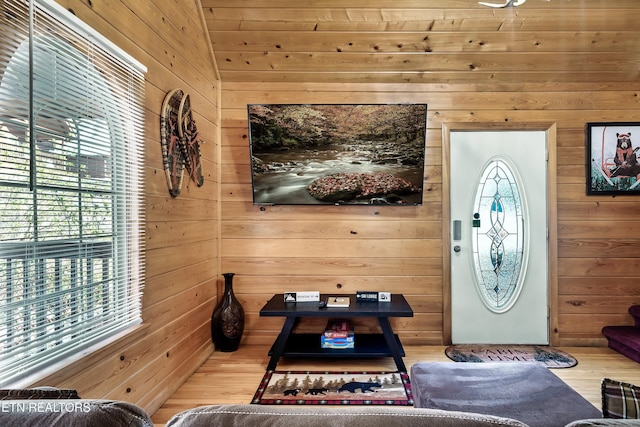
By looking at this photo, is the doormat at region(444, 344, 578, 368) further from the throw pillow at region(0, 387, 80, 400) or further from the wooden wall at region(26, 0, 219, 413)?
the throw pillow at region(0, 387, 80, 400)

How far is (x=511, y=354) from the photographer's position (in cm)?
298

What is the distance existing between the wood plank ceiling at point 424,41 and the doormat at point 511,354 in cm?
236

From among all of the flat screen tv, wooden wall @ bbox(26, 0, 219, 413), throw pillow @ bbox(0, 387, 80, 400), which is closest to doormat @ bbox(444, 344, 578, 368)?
the flat screen tv

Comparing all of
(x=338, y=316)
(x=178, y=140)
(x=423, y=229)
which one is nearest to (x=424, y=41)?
(x=423, y=229)

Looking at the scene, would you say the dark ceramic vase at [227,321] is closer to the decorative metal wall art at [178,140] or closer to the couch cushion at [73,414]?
the decorative metal wall art at [178,140]

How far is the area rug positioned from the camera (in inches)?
53.9

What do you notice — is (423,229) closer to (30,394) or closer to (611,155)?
(611,155)

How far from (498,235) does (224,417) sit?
3175 mm

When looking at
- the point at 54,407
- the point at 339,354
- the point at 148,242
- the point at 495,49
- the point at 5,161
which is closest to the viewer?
the point at 54,407

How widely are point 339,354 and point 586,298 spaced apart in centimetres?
231

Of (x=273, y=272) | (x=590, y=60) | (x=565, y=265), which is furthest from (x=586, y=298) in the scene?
(x=273, y=272)

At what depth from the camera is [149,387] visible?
2070 millimetres

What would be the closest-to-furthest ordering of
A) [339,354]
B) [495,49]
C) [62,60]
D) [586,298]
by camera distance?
[62,60], [339,354], [495,49], [586,298]

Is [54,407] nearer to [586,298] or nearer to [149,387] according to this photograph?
[149,387]
